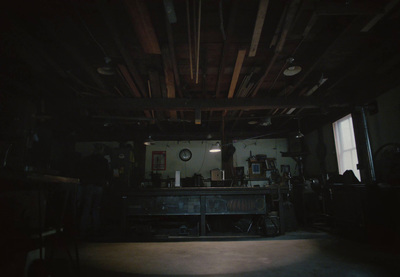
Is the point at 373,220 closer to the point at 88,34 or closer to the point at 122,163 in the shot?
the point at 88,34

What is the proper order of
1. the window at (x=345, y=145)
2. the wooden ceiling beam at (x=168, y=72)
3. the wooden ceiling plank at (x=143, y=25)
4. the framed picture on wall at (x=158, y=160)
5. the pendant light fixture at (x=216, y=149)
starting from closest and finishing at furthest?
the wooden ceiling plank at (x=143, y=25), the wooden ceiling beam at (x=168, y=72), the window at (x=345, y=145), the pendant light fixture at (x=216, y=149), the framed picture on wall at (x=158, y=160)

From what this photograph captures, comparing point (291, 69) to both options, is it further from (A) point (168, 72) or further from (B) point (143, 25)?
(B) point (143, 25)

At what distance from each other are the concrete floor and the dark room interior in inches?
1.5

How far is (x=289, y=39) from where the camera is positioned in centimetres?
384

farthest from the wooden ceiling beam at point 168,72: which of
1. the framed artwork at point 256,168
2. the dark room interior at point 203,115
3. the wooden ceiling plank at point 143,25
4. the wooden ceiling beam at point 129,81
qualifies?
the framed artwork at point 256,168

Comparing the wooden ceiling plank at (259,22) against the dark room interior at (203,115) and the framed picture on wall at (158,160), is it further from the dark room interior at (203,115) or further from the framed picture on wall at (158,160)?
the framed picture on wall at (158,160)

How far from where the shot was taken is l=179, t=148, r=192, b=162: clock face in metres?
9.88

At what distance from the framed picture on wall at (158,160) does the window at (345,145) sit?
651cm

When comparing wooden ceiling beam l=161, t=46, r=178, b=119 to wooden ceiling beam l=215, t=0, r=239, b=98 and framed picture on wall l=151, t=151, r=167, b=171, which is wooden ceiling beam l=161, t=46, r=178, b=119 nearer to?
wooden ceiling beam l=215, t=0, r=239, b=98

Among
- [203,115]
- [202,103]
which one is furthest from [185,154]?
[202,103]

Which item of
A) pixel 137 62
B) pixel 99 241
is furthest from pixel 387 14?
pixel 99 241

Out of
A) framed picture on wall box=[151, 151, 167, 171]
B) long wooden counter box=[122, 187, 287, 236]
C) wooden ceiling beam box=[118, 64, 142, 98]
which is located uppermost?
wooden ceiling beam box=[118, 64, 142, 98]

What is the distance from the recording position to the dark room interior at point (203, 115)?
3.06m

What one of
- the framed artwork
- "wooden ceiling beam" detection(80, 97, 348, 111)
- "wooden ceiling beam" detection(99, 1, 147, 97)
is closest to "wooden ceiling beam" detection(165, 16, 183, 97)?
"wooden ceiling beam" detection(80, 97, 348, 111)
